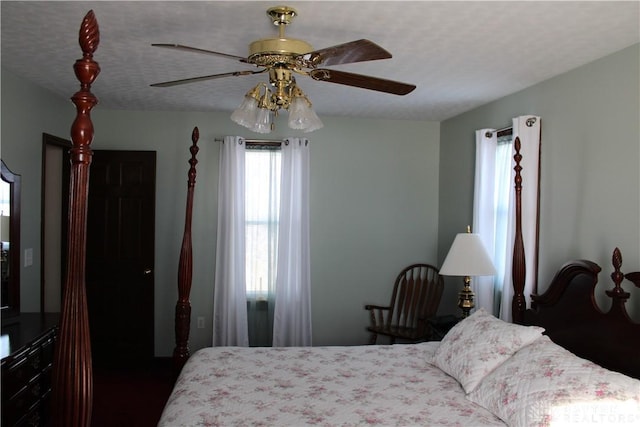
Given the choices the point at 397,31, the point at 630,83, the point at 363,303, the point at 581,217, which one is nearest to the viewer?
the point at 397,31

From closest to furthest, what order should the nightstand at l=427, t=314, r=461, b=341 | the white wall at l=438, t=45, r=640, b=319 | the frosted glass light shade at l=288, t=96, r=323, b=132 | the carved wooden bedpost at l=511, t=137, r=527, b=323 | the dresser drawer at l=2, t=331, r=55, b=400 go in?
1. the frosted glass light shade at l=288, t=96, r=323, b=132
2. the dresser drawer at l=2, t=331, r=55, b=400
3. the white wall at l=438, t=45, r=640, b=319
4. the carved wooden bedpost at l=511, t=137, r=527, b=323
5. the nightstand at l=427, t=314, r=461, b=341

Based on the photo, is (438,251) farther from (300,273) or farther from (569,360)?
(569,360)

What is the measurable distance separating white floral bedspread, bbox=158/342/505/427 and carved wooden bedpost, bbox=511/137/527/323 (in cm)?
64

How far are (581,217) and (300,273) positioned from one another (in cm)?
257

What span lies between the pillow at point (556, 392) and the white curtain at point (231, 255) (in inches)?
110

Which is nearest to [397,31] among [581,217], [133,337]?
[581,217]

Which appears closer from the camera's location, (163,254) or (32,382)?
(32,382)

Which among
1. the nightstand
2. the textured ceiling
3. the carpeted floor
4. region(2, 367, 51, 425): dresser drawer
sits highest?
the textured ceiling

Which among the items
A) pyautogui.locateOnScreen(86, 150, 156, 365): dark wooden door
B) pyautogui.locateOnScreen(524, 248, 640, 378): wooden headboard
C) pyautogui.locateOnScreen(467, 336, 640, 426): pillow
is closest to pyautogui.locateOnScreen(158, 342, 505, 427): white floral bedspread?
pyautogui.locateOnScreen(467, 336, 640, 426): pillow

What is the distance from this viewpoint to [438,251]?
5410 mm

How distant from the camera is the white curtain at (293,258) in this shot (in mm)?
5012

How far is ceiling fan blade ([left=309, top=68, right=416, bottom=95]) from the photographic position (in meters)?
2.43

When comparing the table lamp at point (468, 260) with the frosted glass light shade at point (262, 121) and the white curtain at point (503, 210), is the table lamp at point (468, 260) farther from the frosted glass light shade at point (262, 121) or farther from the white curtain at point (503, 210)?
the frosted glass light shade at point (262, 121)

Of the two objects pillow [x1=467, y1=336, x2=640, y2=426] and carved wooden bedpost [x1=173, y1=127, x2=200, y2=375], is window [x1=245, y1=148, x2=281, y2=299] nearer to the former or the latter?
carved wooden bedpost [x1=173, y1=127, x2=200, y2=375]
